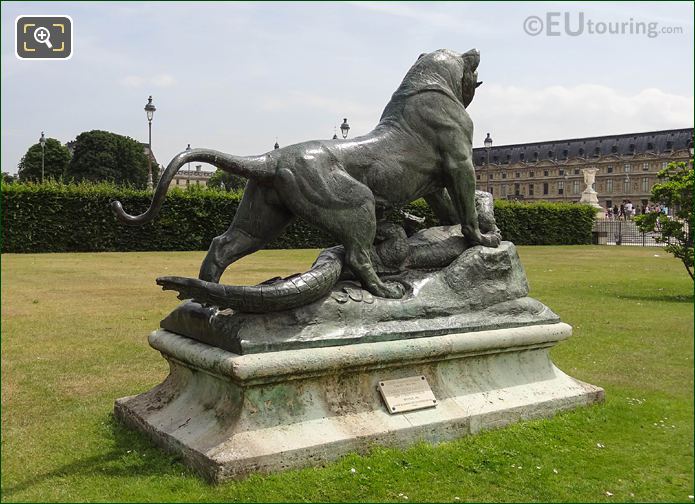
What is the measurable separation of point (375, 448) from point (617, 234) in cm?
3801

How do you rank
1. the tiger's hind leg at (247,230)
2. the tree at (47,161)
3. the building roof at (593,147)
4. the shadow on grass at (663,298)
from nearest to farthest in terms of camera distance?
the tiger's hind leg at (247,230) → the shadow on grass at (663,298) → the tree at (47,161) → the building roof at (593,147)

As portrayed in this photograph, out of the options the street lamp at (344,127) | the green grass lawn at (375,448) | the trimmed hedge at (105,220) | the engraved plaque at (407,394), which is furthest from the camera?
the street lamp at (344,127)

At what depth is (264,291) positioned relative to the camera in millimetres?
4254

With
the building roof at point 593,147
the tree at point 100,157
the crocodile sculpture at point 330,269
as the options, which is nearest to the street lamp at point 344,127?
the crocodile sculpture at point 330,269

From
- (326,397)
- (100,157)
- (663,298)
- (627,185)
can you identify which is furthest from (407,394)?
(627,185)

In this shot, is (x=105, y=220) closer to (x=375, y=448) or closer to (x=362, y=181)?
(x=362, y=181)

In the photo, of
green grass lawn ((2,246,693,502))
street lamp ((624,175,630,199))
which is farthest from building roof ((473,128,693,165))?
green grass lawn ((2,246,693,502))

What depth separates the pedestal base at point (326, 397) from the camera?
4074 mm

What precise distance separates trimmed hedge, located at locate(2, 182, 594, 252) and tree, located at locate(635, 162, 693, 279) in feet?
25.7

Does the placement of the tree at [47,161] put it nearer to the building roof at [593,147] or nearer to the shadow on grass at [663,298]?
the shadow on grass at [663,298]

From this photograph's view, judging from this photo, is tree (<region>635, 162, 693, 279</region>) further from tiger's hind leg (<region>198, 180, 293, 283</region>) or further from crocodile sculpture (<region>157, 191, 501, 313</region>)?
tiger's hind leg (<region>198, 180, 293, 283</region>)

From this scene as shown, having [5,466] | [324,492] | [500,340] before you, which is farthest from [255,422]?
[500,340]

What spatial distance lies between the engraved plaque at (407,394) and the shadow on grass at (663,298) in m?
10.3

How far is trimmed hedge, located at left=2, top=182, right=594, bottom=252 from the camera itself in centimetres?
2212
